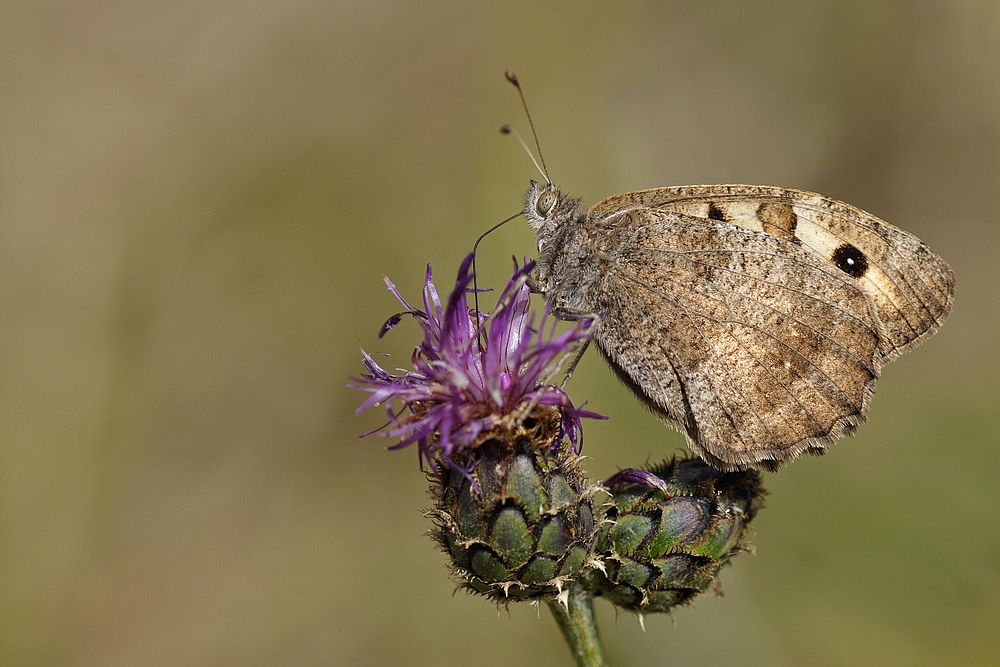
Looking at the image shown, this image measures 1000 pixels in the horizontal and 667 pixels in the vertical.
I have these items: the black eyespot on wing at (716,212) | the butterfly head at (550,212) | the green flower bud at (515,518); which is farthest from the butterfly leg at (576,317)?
the black eyespot on wing at (716,212)

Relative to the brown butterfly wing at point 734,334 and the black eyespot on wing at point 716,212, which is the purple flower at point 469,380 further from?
the black eyespot on wing at point 716,212

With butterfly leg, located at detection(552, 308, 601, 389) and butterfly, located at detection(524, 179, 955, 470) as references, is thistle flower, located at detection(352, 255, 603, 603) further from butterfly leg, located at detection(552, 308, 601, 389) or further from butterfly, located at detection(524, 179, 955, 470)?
butterfly, located at detection(524, 179, 955, 470)

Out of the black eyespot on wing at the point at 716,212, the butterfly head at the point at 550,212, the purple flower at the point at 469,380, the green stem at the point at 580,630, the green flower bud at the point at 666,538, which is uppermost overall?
the butterfly head at the point at 550,212

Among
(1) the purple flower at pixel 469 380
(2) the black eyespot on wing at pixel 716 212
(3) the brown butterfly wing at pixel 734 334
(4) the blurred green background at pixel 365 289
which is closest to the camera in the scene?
(1) the purple flower at pixel 469 380

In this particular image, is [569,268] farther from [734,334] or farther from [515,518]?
[515,518]

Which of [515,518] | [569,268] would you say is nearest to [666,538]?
[515,518]

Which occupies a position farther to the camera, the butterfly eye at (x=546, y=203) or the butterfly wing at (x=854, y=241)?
the butterfly eye at (x=546, y=203)

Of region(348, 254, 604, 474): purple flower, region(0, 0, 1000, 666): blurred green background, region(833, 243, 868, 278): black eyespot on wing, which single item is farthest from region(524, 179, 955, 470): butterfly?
region(0, 0, 1000, 666): blurred green background

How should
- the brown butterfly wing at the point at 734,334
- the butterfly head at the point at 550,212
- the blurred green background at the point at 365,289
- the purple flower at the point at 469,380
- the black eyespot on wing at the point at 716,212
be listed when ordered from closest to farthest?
the purple flower at the point at 469,380 → the brown butterfly wing at the point at 734,334 → the black eyespot on wing at the point at 716,212 → the butterfly head at the point at 550,212 → the blurred green background at the point at 365,289
